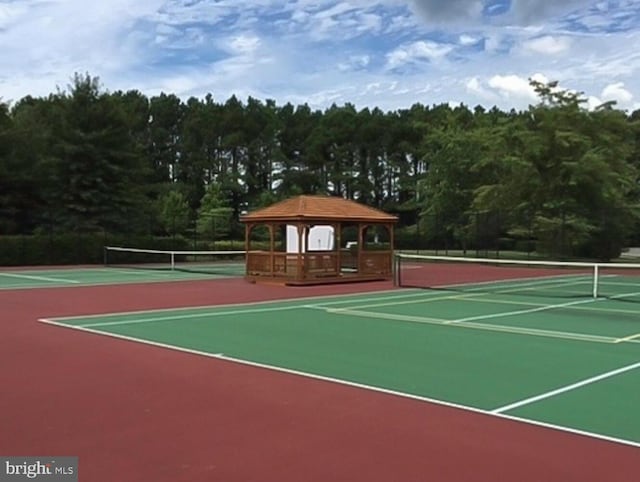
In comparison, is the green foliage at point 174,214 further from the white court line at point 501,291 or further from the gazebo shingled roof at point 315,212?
the white court line at point 501,291

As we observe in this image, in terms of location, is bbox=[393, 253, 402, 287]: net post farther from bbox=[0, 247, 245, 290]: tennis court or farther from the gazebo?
bbox=[0, 247, 245, 290]: tennis court

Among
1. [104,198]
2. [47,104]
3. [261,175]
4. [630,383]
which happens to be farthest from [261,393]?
[261,175]

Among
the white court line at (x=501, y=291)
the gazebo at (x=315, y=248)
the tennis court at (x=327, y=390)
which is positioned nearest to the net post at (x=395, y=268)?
the gazebo at (x=315, y=248)

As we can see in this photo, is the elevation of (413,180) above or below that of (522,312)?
above

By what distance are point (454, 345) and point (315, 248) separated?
1283 cm

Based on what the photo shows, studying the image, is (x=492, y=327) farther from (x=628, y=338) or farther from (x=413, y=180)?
(x=413, y=180)

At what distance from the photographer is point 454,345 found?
9.72 meters

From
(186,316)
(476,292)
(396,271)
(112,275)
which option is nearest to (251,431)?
(186,316)

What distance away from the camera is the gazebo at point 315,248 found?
2041cm

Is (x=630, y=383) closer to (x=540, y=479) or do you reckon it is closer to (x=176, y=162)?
(x=540, y=479)

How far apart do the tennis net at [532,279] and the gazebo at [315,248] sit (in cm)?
114

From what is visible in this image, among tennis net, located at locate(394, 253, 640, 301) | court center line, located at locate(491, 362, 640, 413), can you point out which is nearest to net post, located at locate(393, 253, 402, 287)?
tennis net, located at locate(394, 253, 640, 301)

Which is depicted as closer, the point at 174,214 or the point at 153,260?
the point at 153,260

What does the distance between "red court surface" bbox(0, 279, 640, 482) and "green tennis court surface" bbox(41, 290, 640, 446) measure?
54 centimetres
